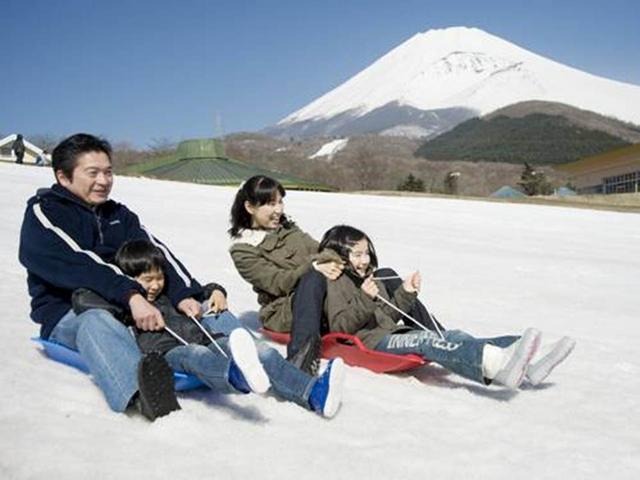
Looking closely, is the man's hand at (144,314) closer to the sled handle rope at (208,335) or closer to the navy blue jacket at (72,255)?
the navy blue jacket at (72,255)

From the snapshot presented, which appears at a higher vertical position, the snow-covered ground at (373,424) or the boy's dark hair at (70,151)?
the boy's dark hair at (70,151)

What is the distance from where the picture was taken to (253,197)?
13.1ft

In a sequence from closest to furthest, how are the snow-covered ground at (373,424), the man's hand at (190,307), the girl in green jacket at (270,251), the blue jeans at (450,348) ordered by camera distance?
the snow-covered ground at (373,424), the blue jeans at (450,348), the man's hand at (190,307), the girl in green jacket at (270,251)

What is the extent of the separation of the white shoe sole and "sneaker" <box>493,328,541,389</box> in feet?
2.38

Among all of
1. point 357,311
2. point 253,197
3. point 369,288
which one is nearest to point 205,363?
point 357,311

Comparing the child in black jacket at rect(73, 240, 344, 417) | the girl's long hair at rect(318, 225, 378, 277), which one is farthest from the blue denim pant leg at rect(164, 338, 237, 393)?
the girl's long hair at rect(318, 225, 378, 277)

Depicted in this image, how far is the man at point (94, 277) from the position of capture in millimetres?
2580

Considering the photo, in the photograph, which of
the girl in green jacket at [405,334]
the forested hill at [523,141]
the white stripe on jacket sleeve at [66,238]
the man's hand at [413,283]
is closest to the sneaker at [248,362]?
the white stripe on jacket sleeve at [66,238]

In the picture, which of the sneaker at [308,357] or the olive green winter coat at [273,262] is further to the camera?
the olive green winter coat at [273,262]

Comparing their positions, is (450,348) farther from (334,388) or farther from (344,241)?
(344,241)

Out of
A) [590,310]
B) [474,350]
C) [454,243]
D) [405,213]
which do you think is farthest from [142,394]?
[405,213]

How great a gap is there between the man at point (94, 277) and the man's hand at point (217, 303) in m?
0.07

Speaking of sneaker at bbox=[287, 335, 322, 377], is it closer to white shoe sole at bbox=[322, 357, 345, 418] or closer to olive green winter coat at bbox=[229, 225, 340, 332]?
white shoe sole at bbox=[322, 357, 345, 418]

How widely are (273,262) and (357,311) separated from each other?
67cm
